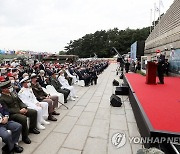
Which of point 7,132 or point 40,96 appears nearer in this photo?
point 7,132

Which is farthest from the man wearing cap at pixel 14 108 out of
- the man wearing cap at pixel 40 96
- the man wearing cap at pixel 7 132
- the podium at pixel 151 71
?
the podium at pixel 151 71

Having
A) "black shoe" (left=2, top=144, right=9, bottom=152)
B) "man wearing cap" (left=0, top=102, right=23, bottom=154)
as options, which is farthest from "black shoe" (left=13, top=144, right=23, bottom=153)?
"black shoe" (left=2, top=144, right=9, bottom=152)

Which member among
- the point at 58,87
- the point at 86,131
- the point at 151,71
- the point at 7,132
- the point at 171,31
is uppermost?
the point at 171,31

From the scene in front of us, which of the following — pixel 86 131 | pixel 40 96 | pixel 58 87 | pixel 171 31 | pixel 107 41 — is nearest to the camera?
pixel 86 131

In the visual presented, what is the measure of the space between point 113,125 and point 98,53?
6124cm

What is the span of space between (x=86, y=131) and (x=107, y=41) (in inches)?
2485

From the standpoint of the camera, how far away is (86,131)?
4.85 m

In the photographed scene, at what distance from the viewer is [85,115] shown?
6.18 meters

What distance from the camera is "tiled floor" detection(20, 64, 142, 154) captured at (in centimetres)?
393

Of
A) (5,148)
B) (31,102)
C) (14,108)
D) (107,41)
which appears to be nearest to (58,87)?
(31,102)

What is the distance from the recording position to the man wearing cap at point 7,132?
3456 millimetres

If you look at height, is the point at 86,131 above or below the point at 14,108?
below

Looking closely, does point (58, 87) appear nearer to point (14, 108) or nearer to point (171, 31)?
point (14, 108)

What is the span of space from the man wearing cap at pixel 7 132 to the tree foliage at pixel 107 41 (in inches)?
2271
